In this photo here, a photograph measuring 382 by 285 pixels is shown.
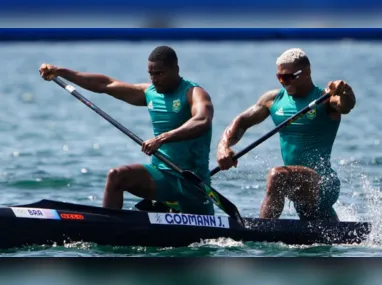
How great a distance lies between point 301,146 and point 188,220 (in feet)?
3.54

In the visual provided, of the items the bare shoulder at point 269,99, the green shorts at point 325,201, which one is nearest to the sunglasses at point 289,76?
the bare shoulder at point 269,99

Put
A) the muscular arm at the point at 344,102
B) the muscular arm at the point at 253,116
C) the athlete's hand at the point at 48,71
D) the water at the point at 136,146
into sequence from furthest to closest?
the athlete's hand at the point at 48,71 → the muscular arm at the point at 253,116 → the muscular arm at the point at 344,102 → the water at the point at 136,146

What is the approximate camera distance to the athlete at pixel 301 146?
9.07 metres

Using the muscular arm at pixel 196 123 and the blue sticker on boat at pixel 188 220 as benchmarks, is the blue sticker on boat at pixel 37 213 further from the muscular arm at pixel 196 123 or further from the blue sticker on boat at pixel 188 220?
the muscular arm at pixel 196 123

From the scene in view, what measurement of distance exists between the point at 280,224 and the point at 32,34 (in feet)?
9.94

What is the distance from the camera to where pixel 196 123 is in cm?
893

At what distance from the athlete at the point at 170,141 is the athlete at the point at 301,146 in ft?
0.89

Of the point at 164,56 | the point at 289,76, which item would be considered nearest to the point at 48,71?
the point at 164,56

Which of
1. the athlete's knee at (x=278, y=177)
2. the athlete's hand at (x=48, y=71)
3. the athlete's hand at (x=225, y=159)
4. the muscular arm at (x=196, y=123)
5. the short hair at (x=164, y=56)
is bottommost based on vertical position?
the athlete's knee at (x=278, y=177)

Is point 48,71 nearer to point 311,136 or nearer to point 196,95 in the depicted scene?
point 196,95

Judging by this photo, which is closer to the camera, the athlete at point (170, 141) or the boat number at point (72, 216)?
the boat number at point (72, 216)

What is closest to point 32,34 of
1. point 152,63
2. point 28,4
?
point 28,4

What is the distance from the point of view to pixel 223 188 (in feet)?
43.2

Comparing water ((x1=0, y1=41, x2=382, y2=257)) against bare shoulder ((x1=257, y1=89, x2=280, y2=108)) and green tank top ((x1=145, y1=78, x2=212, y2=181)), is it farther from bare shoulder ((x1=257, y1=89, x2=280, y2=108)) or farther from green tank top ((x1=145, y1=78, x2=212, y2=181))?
green tank top ((x1=145, y1=78, x2=212, y2=181))
